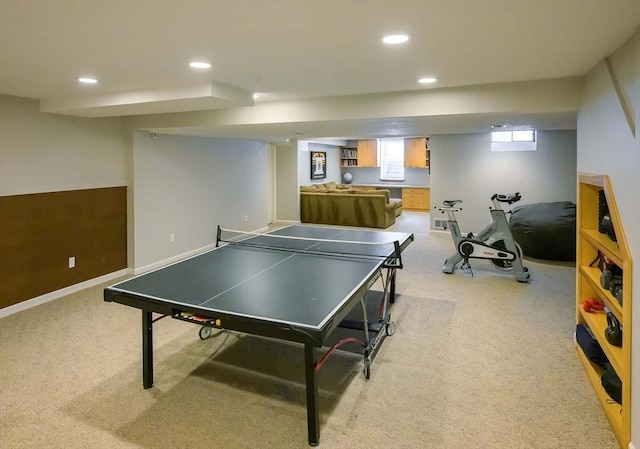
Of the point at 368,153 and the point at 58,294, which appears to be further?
the point at 368,153

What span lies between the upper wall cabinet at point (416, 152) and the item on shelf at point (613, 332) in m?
10.1

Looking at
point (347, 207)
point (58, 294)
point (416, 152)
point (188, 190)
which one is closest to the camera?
point (58, 294)

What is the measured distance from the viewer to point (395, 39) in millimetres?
2344

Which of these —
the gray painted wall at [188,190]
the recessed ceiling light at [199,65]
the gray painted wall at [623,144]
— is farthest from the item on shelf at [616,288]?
the gray painted wall at [188,190]

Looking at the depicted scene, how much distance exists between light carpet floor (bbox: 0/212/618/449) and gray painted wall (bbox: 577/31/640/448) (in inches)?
28.2

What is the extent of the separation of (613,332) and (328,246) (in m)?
2.39

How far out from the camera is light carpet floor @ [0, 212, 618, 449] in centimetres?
235

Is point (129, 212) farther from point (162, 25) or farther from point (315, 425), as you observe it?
point (315, 425)

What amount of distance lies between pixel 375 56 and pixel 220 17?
1149mm

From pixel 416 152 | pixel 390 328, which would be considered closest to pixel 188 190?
pixel 390 328

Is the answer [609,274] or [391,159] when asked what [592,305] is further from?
[391,159]

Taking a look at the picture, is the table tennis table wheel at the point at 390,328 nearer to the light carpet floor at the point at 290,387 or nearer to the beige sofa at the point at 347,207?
the light carpet floor at the point at 290,387

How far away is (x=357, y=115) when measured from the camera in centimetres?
429

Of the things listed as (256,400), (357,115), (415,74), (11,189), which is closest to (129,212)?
(11,189)
